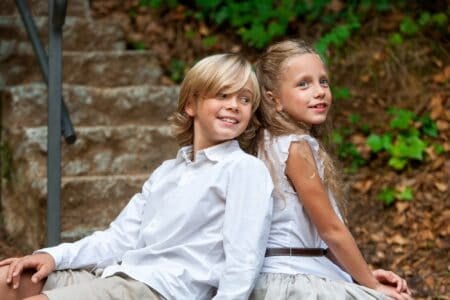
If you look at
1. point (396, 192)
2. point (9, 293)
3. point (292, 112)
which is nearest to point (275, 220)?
point (292, 112)

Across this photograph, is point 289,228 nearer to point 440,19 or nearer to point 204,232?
point 204,232

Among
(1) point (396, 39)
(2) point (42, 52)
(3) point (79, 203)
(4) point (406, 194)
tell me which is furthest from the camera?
(1) point (396, 39)

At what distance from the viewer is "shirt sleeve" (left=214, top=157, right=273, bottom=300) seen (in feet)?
8.10

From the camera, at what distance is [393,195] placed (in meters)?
4.56

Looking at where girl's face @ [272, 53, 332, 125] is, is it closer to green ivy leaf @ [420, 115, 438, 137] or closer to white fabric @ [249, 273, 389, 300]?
white fabric @ [249, 273, 389, 300]

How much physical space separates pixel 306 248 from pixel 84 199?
178 centimetres

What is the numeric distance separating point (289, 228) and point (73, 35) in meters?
3.10

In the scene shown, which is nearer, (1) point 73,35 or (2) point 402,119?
(2) point 402,119

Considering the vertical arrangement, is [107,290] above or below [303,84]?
below

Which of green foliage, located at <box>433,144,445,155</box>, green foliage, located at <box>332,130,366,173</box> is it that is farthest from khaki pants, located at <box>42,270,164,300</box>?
green foliage, located at <box>433,144,445,155</box>

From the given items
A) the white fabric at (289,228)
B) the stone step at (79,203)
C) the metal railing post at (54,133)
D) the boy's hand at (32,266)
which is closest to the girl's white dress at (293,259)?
the white fabric at (289,228)

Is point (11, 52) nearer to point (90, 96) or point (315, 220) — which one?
point (90, 96)

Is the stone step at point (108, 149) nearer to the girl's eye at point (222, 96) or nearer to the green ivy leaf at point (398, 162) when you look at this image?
the green ivy leaf at point (398, 162)

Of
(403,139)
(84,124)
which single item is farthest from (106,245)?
(403,139)
